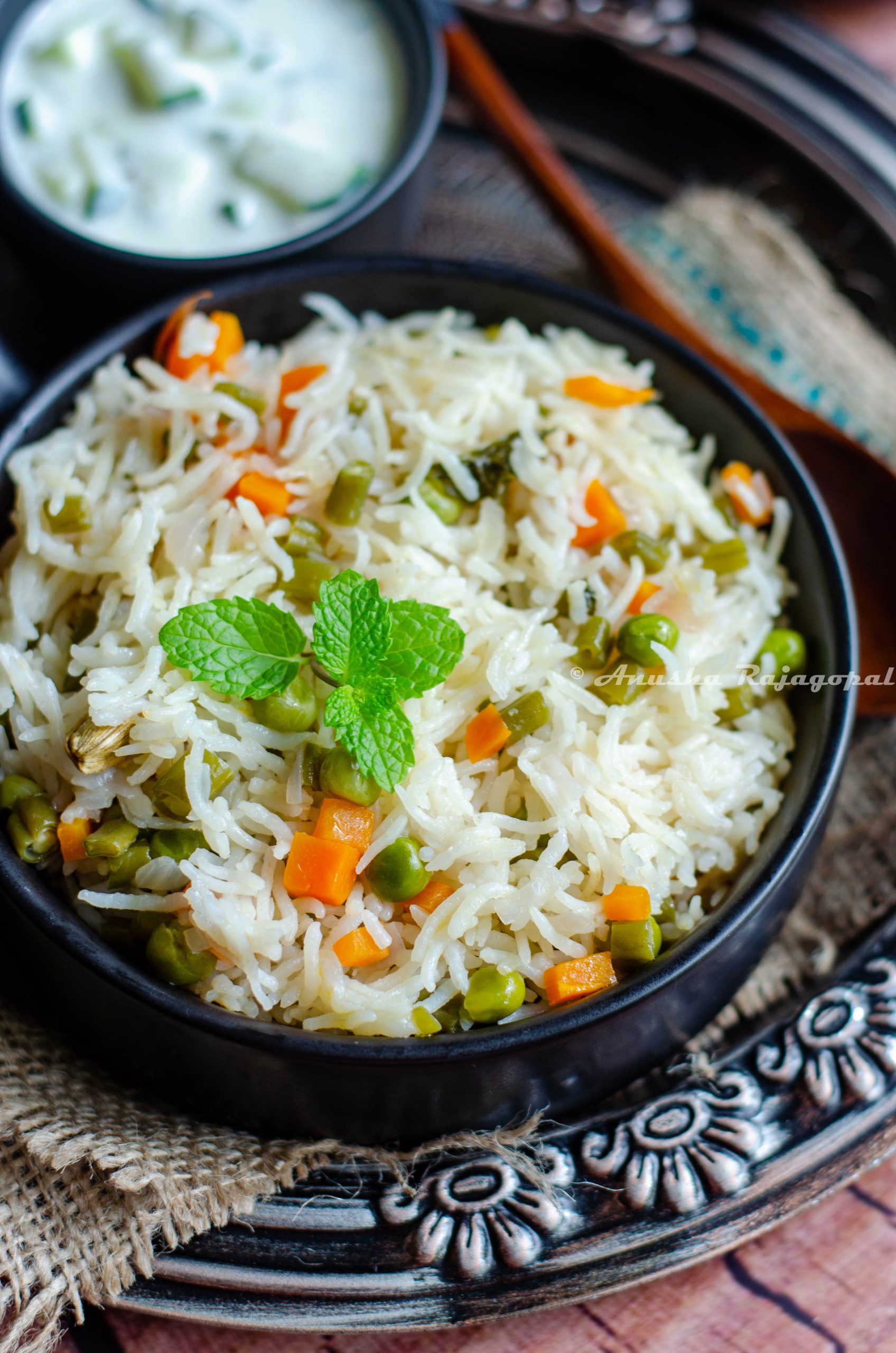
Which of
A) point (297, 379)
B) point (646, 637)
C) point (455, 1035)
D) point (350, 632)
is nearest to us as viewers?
point (455, 1035)

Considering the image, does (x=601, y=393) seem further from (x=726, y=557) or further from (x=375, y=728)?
(x=375, y=728)

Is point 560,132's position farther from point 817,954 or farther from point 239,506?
point 817,954

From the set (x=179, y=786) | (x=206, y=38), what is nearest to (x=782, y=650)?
(x=179, y=786)

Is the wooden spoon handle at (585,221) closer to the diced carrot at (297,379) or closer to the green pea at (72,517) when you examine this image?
the diced carrot at (297,379)

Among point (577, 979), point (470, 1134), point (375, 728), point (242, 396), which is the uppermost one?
point (242, 396)

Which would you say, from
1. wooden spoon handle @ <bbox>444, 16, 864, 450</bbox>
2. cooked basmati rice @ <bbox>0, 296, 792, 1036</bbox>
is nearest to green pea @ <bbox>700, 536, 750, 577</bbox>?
cooked basmati rice @ <bbox>0, 296, 792, 1036</bbox>

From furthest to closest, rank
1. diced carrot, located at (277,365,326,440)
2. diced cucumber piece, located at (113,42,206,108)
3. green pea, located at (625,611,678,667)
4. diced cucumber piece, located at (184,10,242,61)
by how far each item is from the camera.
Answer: diced cucumber piece, located at (184,10,242,61) → diced cucumber piece, located at (113,42,206,108) → diced carrot, located at (277,365,326,440) → green pea, located at (625,611,678,667)

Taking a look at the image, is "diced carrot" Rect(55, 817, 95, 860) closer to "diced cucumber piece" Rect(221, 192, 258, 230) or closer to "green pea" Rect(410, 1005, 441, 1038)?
"green pea" Rect(410, 1005, 441, 1038)
